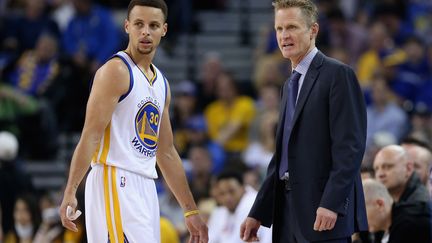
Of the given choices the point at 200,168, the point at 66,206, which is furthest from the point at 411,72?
the point at 66,206

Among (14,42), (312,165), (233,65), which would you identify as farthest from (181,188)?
(233,65)

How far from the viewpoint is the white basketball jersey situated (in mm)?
7098

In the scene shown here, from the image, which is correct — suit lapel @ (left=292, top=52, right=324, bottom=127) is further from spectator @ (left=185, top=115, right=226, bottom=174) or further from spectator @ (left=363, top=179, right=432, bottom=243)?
spectator @ (left=185, top=115, right=226, bottom=174)

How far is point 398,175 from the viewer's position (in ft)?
28.2

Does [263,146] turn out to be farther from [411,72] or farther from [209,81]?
[411,72]

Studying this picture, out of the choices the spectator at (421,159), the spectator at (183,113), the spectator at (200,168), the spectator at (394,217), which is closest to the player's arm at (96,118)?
the spectator at (394,217)

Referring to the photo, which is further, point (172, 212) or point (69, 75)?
point (69, 75)

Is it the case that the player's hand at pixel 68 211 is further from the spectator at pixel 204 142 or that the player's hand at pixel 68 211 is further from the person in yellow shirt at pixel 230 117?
the person in yellow shirt at pixel 230 117

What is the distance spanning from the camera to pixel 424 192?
861cm

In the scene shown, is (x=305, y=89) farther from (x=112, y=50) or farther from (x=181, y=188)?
(x=112, y=50)

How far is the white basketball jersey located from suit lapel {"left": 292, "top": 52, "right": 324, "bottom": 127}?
1061 millimetres

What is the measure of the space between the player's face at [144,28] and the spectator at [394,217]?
2192 millimetres

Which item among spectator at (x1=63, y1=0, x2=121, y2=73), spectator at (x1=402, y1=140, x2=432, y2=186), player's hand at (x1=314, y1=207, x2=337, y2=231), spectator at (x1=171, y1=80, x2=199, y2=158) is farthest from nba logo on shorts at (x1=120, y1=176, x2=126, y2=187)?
spectator at (x1=63, y1=0, x2=121, y2=73)

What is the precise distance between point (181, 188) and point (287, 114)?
1.06 m
